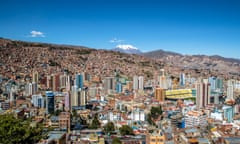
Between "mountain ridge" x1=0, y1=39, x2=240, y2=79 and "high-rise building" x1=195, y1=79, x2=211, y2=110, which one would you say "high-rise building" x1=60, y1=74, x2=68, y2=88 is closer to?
"mountain ridge" x1=0, y1=39, x2=240, y2=79

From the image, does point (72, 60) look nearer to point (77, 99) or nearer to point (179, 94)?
point (179, 94)

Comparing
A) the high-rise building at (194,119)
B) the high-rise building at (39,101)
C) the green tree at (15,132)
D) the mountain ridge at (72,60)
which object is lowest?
the high-rise building at (194,119)

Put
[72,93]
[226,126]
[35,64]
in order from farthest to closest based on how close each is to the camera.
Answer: [35,64] → [72,93] → [226,126]

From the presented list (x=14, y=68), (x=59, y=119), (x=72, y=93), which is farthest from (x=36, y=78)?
(x=59, y=119)

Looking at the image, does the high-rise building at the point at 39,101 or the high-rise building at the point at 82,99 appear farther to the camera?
the high-rise building at the point at 82,99

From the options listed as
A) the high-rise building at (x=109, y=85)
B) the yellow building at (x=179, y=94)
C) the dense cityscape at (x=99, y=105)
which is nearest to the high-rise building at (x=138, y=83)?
the dense cityscape at (x=99, y=105)

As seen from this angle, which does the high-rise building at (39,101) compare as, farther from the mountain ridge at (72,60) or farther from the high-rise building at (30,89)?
the mountain ridge at (72,60)

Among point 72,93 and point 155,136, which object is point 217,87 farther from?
point 155,136
